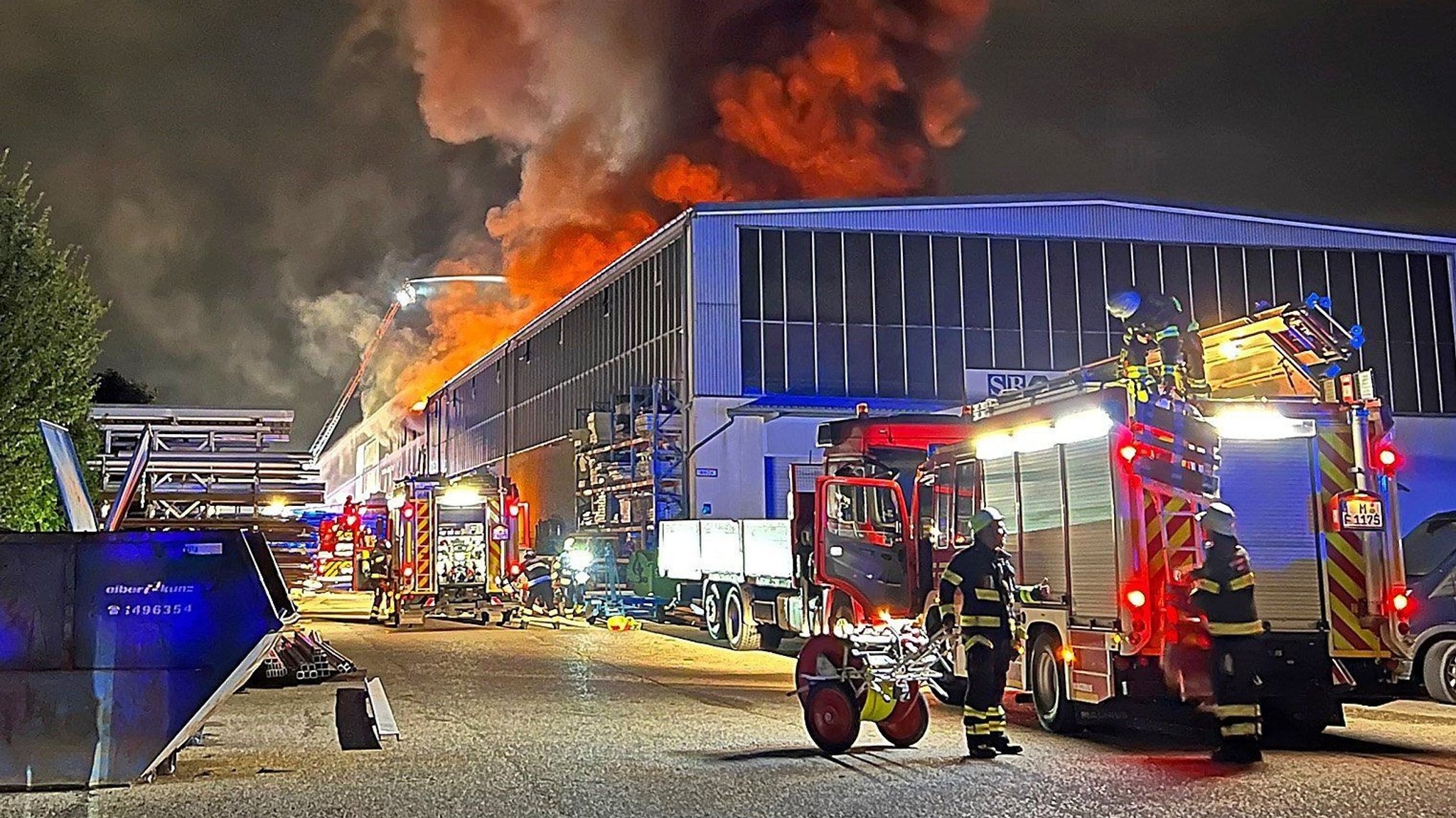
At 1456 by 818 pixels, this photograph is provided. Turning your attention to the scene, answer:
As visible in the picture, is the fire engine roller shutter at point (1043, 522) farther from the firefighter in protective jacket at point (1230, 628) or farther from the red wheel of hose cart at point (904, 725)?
the red wheel of hose cart at point (904, 725)

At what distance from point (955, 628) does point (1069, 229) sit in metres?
22.0

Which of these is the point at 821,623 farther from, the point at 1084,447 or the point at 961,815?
the point at 961,815

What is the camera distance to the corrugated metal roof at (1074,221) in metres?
30.9

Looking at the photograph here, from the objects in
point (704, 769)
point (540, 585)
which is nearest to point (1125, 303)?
point (704, 769)

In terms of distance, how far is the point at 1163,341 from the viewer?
1069cm

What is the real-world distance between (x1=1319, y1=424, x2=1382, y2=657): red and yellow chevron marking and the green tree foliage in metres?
12.1

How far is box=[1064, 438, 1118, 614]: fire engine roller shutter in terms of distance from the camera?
9625mm

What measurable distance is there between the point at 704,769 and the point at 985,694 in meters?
1.93

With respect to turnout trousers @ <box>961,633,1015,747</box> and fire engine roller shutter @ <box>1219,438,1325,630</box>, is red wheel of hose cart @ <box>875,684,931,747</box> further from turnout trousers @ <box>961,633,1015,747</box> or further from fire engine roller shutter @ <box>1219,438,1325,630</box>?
fire engine roller shutter @ <box>1219,438,1325,630</box>

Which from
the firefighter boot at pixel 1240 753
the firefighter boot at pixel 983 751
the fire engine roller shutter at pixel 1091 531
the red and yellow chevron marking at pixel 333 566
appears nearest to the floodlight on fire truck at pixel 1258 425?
the fire engine roller shutter at pixel 1091 531

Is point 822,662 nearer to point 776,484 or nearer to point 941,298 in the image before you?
point 776,484

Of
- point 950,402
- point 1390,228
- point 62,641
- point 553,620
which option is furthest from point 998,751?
point 1390,228

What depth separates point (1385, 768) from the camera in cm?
852

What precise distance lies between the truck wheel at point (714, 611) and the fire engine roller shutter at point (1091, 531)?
10.8 m
